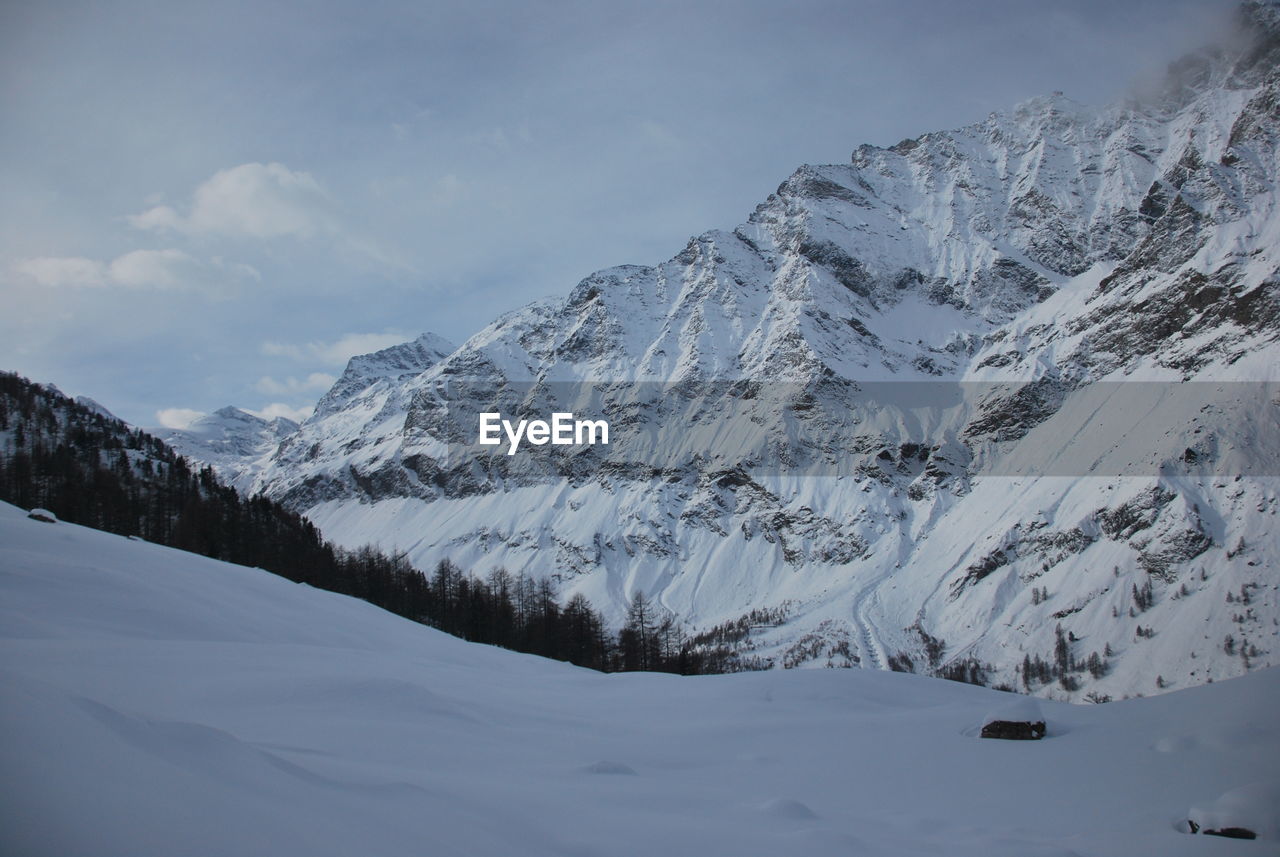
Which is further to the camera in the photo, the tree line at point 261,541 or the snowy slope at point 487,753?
the tree line at point 261,541

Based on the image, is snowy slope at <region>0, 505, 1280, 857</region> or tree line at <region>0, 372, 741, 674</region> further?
tree line at <region>0, 372, 741, 674</region>

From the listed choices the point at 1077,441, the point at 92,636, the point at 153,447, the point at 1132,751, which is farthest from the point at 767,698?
the point at 1077,441

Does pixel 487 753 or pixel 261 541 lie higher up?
pixel 261 541

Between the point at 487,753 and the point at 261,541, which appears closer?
the point at 487,753

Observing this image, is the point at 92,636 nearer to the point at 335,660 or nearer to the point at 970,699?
the point at 335,660
